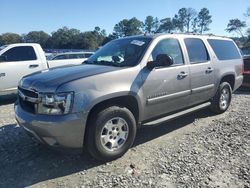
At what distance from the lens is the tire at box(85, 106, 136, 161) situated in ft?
14.3

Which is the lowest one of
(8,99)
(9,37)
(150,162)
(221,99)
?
(150,162)

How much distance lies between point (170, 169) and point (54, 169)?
1647 mm

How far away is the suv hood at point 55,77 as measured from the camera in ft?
13.8

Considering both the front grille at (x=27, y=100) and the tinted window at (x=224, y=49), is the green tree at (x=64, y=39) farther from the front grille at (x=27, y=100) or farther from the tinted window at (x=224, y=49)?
the front grille at (x=27, y=100)

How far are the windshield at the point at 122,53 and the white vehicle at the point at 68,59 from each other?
11.7 feet

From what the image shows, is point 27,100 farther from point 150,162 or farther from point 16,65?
point 16,65

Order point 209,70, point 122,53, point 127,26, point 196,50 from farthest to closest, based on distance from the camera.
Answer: point 127,26 → point 209,70 → point 196,50 → point 122,53

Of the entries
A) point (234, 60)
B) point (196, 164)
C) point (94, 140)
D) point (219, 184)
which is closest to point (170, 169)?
point (196, 164)

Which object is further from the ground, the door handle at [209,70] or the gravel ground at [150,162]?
the door handle at [209,70]

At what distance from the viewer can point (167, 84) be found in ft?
17.6

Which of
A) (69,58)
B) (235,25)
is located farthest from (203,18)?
(69,58)

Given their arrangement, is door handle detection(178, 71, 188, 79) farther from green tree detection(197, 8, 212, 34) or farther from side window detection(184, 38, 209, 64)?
green tree detection(197, 8, 212, 34)

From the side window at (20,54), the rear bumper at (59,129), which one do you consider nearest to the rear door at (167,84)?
the rear bumper at (59,129)

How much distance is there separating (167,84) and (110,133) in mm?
1408
